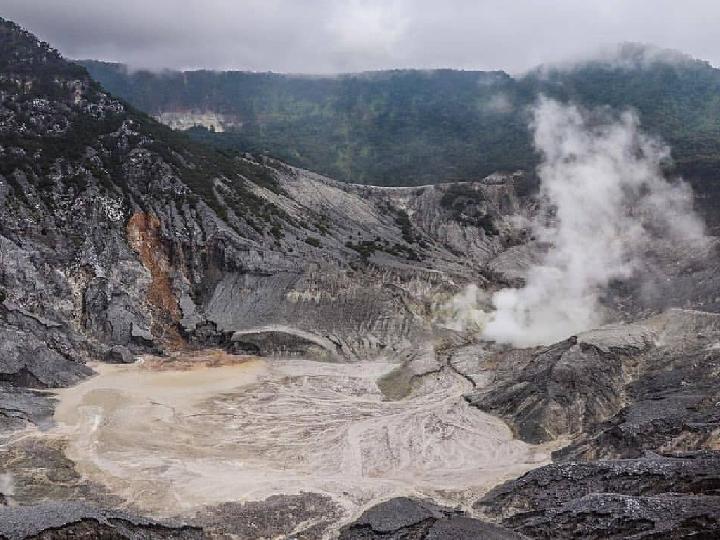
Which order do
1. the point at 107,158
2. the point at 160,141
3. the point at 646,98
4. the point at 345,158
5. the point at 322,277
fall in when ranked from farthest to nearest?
the point at 345,158 < the point at 646,98 < the point at 160,141 < the point at 107,158 < the point at 322,277

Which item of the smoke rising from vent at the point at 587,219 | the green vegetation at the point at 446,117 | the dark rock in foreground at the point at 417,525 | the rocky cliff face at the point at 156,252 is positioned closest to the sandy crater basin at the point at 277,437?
the dark rock in foreground at the point at 417,525

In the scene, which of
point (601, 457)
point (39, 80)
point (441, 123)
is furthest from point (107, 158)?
point (441, 123)

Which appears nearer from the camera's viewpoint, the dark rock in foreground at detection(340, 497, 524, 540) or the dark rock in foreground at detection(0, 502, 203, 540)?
the dark rock in foreground at detection(0, 502, 203, 540)

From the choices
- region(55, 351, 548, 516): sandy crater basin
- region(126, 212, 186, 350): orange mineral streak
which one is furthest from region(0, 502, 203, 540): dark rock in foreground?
region(126, 212, 186, 350): orange mineral streak

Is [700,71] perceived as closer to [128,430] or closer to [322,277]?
[322,277]

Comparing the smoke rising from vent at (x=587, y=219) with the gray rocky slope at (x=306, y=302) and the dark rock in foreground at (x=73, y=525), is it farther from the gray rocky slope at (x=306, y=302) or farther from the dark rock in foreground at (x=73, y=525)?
the dark rock in foreground at (x=73, y=525)

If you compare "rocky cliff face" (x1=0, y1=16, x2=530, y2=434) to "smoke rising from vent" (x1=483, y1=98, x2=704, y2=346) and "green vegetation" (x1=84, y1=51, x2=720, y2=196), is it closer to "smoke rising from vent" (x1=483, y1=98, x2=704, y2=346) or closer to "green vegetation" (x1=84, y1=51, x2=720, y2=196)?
"smoke rising from vent" (x1=483, y1=98, x2=704, y2=346)
